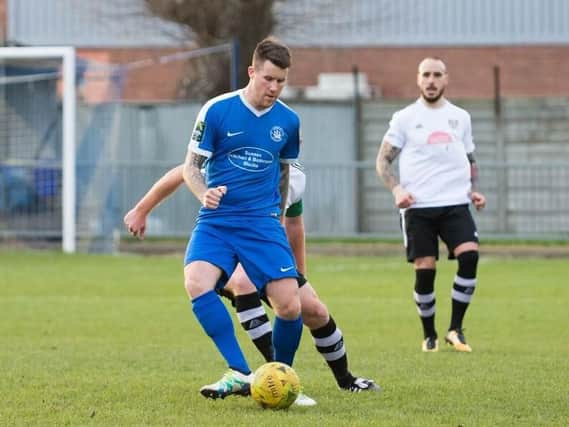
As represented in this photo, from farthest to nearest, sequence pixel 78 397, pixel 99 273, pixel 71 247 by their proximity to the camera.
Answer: pixel 71 247, pixel 99 273, pixel 78 397

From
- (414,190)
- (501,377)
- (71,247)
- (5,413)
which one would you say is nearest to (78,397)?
(5,413)

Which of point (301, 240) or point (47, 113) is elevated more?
point (47, 113)

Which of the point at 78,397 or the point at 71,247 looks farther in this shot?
the point at 71,247

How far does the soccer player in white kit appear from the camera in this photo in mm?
11664

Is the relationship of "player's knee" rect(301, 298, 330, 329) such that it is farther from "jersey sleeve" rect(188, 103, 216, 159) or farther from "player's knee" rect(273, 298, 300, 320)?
"jersey sleeve" rect(188, 103, 216, 159)

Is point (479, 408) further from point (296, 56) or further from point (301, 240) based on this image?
point (296, 56)

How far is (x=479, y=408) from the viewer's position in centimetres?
817

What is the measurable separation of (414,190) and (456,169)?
35cm

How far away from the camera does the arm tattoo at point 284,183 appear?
28.3 ft

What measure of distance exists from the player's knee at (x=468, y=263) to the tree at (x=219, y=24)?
15.8m

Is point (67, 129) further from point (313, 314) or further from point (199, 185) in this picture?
point (199, 185)

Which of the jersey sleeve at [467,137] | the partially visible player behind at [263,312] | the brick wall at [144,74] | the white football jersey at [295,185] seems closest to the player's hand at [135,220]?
the partially visible player behind at [263,312]

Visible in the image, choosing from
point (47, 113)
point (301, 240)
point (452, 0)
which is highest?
point (452, 0)

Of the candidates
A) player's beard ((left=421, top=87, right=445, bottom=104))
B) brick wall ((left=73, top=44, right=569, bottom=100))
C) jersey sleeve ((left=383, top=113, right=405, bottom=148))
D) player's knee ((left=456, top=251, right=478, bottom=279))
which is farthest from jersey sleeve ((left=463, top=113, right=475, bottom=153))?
brick wall ((left=73, top=44, right=569, bottom=100))
